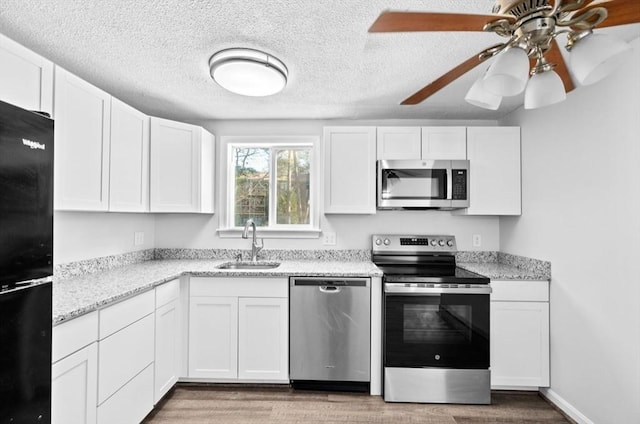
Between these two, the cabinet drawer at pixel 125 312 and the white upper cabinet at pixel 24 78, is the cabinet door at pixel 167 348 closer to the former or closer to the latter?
the cabinet drawer at pixel 125 312

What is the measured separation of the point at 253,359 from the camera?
2604 millimetres

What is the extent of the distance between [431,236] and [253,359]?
74.8 inches

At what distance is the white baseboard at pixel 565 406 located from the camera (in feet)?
7.06

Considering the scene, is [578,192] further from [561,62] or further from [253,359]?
[253,359]

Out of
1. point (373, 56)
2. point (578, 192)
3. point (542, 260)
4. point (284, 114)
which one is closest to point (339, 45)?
point (373, 56)

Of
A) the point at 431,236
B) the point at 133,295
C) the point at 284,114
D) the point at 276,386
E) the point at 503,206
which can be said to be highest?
the point at 284,114

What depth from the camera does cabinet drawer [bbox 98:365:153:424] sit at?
1.76 m

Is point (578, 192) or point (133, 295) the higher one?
point (578, 192)

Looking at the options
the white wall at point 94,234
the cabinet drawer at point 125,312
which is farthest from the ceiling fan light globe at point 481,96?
the white wall at point 94,234

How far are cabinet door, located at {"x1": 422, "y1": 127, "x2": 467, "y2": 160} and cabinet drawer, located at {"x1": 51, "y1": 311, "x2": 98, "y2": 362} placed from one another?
8.59 feet

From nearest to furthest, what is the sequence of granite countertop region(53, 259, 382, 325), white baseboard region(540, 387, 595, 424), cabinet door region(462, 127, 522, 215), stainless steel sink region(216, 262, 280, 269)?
granite countertop region(53, 259, 382, 325)
white baseboard region(540, 387, 595, 424)
cabinet door region(462, 127, 522, 215)
stainless steel sink region(216, 262, 280, 269)

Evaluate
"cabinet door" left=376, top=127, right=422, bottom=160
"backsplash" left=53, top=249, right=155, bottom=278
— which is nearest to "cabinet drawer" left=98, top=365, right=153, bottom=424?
"backsplash" left=53, top=249, right=155, bottom=278

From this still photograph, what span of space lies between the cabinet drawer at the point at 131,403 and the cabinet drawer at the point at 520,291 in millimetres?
2459

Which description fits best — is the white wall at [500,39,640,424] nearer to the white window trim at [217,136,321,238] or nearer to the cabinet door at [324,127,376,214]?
the cabinet door at [324,127,376,214]
